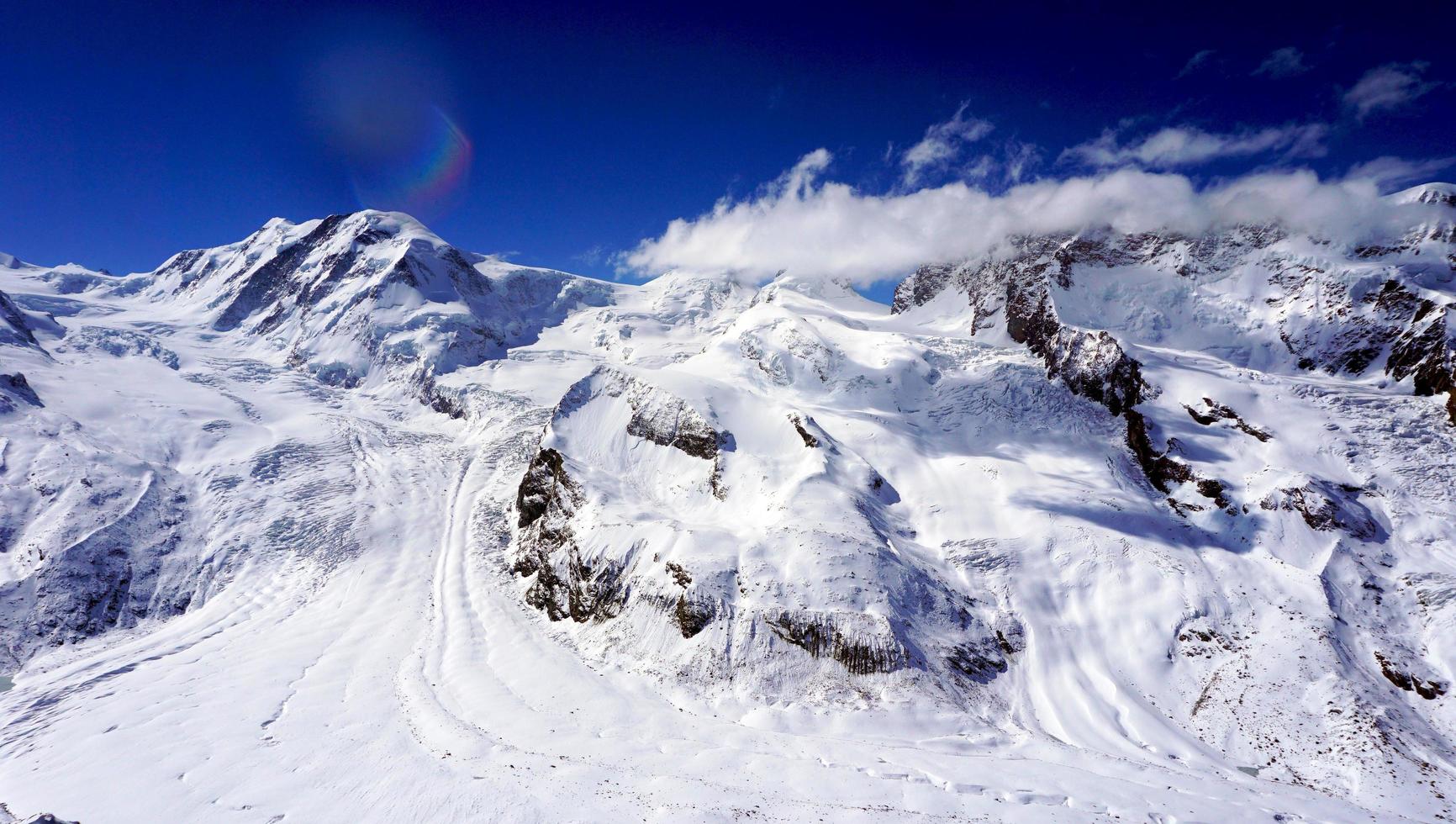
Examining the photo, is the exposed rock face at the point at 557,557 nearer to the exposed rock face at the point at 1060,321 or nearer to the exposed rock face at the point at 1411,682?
the exposed rock face at the point at 1411,682

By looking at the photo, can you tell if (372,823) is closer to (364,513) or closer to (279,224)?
(364,513)

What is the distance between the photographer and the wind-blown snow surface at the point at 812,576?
30172 mm

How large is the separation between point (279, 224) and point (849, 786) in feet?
795

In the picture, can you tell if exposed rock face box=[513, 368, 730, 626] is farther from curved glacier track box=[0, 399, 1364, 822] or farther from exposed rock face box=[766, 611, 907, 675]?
exposed rock face box=[766, 611, 907, 675]

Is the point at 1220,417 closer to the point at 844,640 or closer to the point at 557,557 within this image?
the point at 844,640

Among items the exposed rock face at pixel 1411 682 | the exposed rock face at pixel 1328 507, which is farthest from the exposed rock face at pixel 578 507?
the exposed rock face at pixel 1328 507

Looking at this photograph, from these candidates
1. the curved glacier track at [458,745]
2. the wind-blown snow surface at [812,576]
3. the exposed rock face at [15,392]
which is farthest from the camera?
the exposed rock face at [15,392]

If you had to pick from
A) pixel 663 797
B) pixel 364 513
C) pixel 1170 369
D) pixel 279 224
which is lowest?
pixel 663 797

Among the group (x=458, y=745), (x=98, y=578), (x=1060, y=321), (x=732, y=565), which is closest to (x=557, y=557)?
(x=732, y=565)

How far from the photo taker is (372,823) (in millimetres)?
24797

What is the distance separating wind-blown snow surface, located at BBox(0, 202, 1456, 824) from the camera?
3017 centimetres

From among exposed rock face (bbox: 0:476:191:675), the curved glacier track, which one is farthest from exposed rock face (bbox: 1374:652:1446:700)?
exposed rock face (bbox: 0:476:191:675)

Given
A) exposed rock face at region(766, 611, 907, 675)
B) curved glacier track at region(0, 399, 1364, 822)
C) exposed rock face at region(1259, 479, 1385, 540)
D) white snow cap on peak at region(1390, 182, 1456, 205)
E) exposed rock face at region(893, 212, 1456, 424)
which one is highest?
white snow cap on peak at region(1390, 182, 1456, 205)

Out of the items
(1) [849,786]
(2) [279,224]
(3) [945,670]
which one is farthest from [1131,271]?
(2) [279,224]
